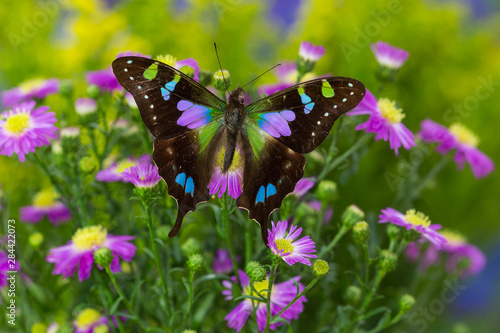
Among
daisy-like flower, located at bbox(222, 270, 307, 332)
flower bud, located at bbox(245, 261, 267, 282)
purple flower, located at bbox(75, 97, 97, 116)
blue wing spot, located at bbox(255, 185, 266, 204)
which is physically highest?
purple flower, located at bbox(75, 97, 97, 116)

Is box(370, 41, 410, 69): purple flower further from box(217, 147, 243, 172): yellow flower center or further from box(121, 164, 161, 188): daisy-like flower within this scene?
box(121, 164, 161, 188): daisy-like flower

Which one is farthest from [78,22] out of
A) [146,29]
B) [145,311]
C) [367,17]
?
[145,311]

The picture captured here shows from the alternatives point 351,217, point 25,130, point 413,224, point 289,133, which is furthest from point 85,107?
point 413,224

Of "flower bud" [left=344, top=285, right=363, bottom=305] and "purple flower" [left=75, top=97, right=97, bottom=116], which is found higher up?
"purple flower" [left=75, top=97, right=97, bottom=116]

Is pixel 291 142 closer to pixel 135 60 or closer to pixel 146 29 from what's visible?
pixel 135 60

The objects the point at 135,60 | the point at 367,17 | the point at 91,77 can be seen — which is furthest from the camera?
the point at 367,17

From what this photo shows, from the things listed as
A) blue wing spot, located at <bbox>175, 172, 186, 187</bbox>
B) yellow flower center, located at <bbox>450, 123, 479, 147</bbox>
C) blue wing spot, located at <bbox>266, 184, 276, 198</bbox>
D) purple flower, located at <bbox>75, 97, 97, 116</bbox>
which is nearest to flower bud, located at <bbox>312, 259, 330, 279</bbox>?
blue wing spot, located at <bbox>266, 184, 276, 198</bbox>

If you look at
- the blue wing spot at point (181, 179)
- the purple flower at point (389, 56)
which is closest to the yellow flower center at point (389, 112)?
the purple flower at point (389, 56)
